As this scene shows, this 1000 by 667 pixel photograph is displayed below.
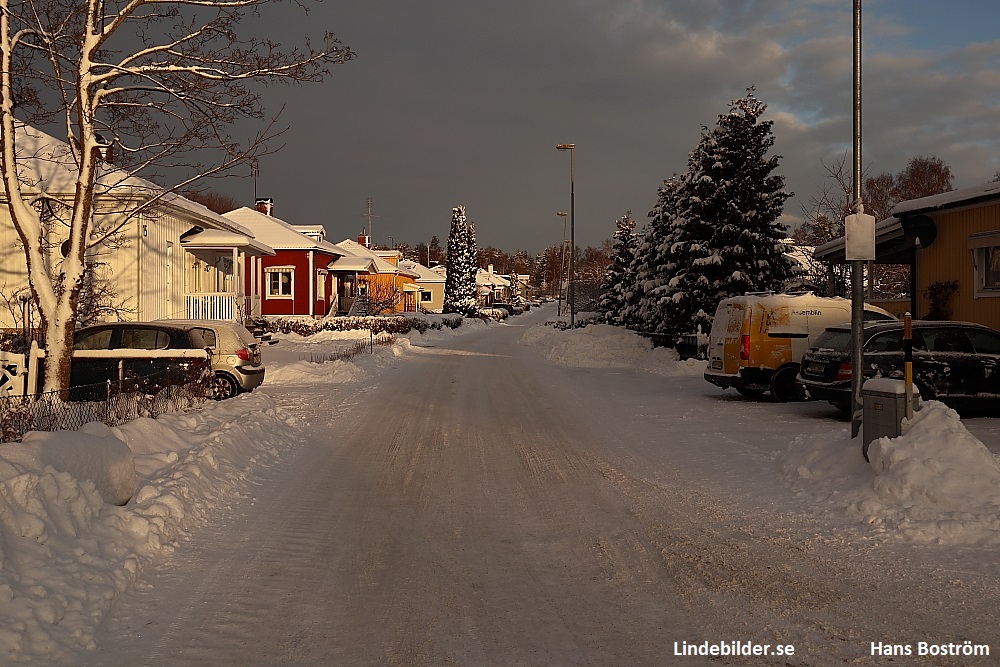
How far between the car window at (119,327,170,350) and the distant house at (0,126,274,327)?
4057mm

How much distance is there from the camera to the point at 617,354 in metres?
29.9

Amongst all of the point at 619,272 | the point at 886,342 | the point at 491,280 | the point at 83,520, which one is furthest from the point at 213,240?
the point at 491,280

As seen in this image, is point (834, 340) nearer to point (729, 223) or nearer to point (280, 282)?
point (729, 223)

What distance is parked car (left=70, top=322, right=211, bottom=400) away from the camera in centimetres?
1491

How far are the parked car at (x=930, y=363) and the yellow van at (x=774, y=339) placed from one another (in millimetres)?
2618

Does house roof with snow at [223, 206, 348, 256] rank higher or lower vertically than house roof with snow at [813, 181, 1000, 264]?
higher

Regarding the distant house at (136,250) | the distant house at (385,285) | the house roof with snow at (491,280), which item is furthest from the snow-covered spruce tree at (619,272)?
the house roof with snow at (491,280)

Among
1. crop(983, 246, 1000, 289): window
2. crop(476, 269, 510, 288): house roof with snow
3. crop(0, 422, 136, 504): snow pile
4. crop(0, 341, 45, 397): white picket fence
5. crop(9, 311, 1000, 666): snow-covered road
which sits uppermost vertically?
crop(476, 269, 510, 288): house roof with snow

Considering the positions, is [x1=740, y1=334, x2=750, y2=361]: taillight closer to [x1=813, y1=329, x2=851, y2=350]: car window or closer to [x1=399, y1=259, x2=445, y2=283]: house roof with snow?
[x1=813, y1=329, x2=851, y2=350]: car window

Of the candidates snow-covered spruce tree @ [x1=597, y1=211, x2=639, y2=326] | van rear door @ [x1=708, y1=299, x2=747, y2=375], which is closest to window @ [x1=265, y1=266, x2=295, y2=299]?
snow-covered spruce tree @ [x1=597, y1=211, x2=639, y2=326]

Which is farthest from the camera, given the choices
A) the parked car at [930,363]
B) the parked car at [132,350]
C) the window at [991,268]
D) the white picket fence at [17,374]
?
the window at [991,268]

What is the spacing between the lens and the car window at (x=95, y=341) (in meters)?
15.4

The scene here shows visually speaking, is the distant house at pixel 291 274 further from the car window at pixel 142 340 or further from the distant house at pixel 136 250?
the car window at pixel 142 340

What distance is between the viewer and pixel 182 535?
6.94 metres
